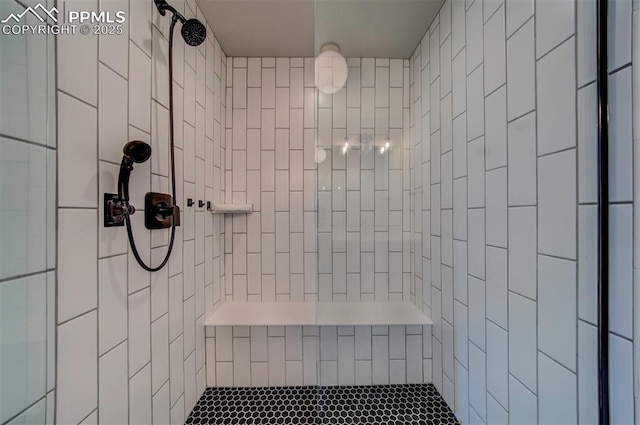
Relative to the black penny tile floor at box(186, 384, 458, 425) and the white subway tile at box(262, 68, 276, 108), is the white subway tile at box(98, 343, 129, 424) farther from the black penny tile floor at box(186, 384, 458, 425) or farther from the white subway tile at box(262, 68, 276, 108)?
the white subway tile at box(262, 68, 276, 108)

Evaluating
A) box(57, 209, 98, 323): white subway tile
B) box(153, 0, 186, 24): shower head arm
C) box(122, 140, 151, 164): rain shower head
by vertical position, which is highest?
box(153, 0, 186, 24): shower head arm

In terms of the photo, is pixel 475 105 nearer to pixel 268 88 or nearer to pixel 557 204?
pixel 557 204

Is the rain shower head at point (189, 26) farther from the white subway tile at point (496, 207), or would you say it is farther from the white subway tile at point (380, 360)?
the white subway tile at point (380, 360)

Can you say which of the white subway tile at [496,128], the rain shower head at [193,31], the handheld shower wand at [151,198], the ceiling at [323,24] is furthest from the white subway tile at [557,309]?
the rain shower head at [193,31]

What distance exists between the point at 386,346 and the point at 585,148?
134 cm

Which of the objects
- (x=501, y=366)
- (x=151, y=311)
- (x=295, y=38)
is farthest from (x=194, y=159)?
(x=501, y=366)

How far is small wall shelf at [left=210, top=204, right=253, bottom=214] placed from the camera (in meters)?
1.62

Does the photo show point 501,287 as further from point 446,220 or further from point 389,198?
point 389,198

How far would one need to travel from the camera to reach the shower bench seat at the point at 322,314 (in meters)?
1.52

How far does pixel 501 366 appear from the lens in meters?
0.92

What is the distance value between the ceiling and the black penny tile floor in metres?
2.04

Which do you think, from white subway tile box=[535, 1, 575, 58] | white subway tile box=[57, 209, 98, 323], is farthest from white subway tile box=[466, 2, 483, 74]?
white subway tile box=[57, 209, 98, 323]

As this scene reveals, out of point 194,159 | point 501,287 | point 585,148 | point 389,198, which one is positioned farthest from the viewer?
point 389,198

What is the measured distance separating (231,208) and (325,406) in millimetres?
1258
